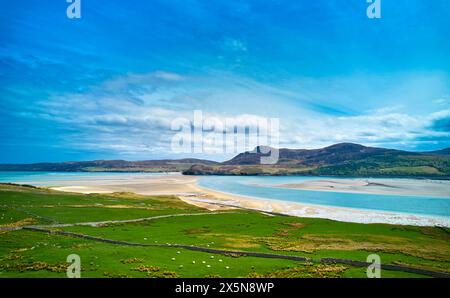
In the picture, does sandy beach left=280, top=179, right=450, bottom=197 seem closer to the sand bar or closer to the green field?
the sand bar

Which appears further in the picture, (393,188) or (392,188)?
(392,188)

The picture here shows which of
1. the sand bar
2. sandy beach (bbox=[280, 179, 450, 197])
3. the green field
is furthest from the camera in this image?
sandy beach (bbox=[280, 179, 450, 197])

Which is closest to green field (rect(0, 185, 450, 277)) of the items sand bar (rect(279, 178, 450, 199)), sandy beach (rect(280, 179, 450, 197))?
sand bar (rect(279, 178, 450, 199))

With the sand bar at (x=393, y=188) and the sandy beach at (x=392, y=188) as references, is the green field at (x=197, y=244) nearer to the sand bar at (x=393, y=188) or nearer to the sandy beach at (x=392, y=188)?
the sand bar at (x=393, y=188)

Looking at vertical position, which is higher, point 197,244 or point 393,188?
point 197,244

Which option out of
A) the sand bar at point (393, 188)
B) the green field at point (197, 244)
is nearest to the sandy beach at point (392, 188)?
the sand bar at point (393, 188)

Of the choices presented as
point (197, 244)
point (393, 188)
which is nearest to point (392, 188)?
point (393, 188)

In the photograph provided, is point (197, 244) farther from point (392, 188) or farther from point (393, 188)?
point (393, 188)

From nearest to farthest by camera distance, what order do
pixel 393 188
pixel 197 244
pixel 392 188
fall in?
1. pixel 197 244
2. pixel 393 188
3. pixel 392 188
